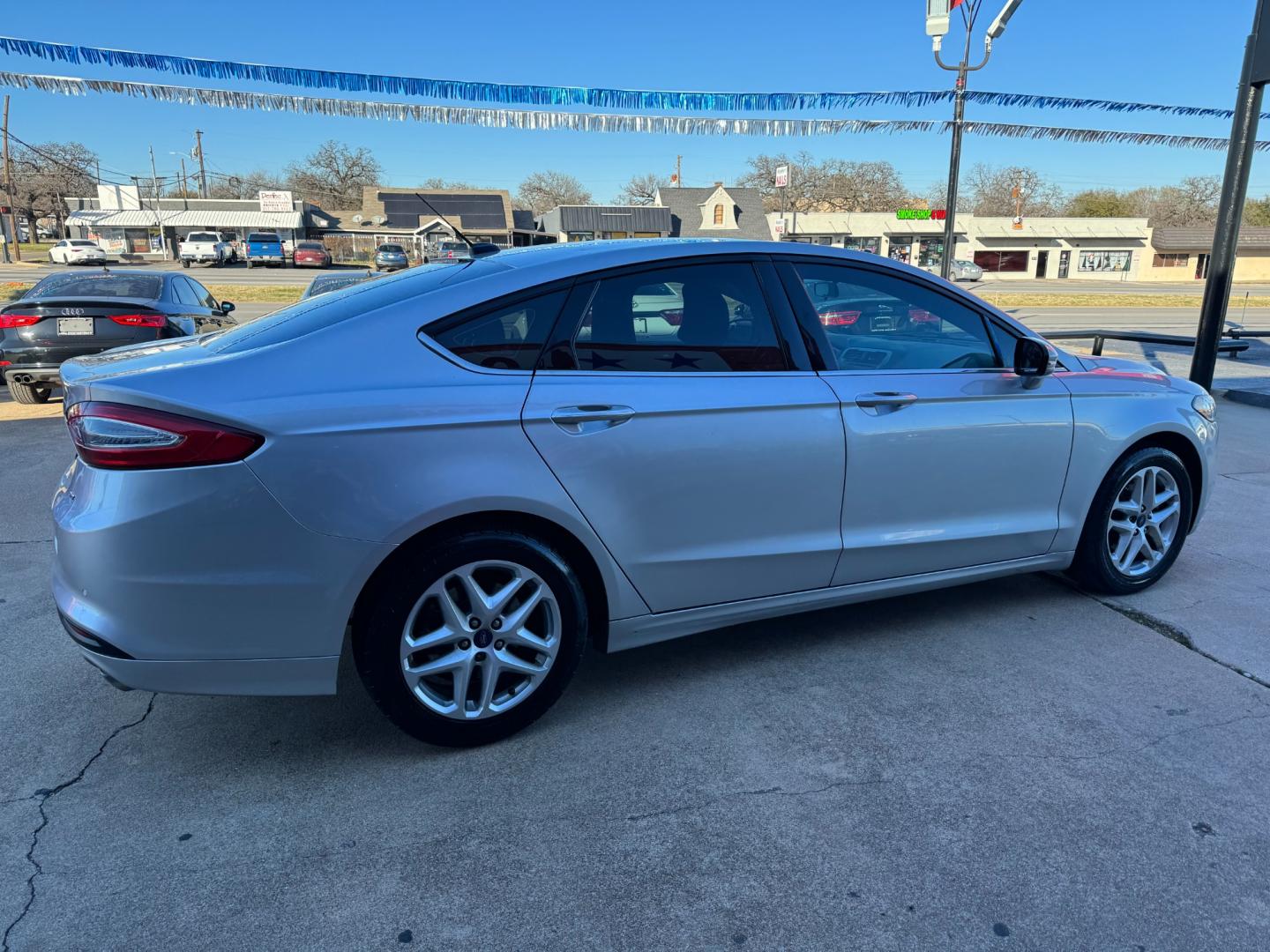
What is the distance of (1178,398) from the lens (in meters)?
4.22

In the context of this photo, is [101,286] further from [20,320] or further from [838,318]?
[838,318]

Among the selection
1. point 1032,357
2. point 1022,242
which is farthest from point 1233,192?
point 1022,242

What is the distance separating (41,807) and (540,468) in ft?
5.83

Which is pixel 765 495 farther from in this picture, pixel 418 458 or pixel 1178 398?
pixel 1178 398

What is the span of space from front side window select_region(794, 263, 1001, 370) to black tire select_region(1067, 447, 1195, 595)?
87 centimetres

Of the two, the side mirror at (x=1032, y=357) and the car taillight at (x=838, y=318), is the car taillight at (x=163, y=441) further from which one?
the side mirror at (x=1032, y=357)

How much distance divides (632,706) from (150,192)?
4167 inches

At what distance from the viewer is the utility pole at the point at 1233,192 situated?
27.5 ft

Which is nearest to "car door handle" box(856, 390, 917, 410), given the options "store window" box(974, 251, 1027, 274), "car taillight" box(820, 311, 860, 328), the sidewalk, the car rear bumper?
"car taillight" box(820, 311, 860, 328)

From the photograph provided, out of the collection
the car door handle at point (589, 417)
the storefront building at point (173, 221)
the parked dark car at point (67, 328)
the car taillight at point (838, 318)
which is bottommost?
the parked dark car at point (67, 328)

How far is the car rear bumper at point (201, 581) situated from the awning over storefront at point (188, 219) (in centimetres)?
6757

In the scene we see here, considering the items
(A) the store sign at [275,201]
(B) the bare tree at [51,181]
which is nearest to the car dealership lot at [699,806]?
(A) the store sign at [275,201]

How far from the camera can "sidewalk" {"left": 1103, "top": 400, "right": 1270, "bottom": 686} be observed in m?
3.71

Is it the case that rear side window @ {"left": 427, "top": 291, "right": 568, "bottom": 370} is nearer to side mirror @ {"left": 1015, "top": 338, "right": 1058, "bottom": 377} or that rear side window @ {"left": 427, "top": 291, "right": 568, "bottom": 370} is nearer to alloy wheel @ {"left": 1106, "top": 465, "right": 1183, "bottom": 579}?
side mirror @ {"left": 1015, "top": 338, "right": 1058, "bottom": 377}
